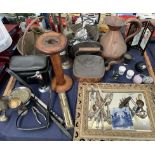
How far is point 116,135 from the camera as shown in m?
0.63

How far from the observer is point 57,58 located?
0.68 meters

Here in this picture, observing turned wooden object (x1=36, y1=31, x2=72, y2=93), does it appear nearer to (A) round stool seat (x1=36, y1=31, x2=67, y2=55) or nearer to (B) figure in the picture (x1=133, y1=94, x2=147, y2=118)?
(A) round stool seat (x1=36, y1=31, x2=67, y2=55)

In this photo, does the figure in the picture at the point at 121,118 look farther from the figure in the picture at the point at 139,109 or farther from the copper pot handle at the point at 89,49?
the copper pot handle at the point at 89,49

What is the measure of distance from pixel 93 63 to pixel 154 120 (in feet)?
1.08

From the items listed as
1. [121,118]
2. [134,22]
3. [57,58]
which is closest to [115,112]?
[121,118]

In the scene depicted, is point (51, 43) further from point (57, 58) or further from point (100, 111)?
point (100, 111)

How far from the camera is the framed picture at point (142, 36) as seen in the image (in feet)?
2.70

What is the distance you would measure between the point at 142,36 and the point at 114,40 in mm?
179

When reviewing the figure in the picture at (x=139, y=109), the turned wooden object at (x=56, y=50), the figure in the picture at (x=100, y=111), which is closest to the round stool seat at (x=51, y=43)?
the turned wooden object at (x=56, y=50)

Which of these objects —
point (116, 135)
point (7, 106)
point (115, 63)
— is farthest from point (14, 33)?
point (116, 135)

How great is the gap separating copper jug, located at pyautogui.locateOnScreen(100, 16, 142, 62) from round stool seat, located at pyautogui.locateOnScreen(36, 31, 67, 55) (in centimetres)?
22

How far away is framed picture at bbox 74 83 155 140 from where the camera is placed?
25.0 inches
